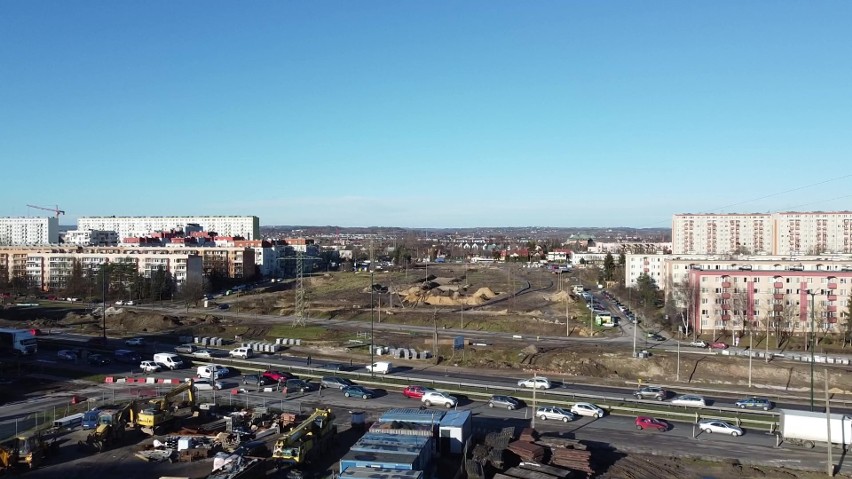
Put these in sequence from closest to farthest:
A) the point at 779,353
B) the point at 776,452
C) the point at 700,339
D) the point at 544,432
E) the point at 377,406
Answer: the point at 776,452 → the point at 544,432 → the point at 377,406 → the point at 779,353 → the point at 700,339

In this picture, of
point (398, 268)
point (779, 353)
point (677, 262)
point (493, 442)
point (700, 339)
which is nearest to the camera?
point (493, 442)

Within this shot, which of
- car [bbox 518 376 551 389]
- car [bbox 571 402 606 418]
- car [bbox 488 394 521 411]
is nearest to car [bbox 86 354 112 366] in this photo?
car [bbox 488 394 521 411]

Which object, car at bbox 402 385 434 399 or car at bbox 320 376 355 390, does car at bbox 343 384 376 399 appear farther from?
car at bbox 402 385 434 399

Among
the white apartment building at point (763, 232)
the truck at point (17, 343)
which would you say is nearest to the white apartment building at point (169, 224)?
the white apartment building at point (763, 232)

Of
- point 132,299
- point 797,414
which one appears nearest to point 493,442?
point 797,414

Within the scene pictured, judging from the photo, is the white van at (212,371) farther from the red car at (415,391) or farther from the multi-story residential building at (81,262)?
the multi-story residential building at (81,262)

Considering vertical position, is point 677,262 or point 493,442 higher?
point 677,262

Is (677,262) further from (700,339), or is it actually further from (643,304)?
(700,339)

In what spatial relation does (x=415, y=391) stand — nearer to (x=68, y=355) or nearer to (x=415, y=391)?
(x=415, y=391)
